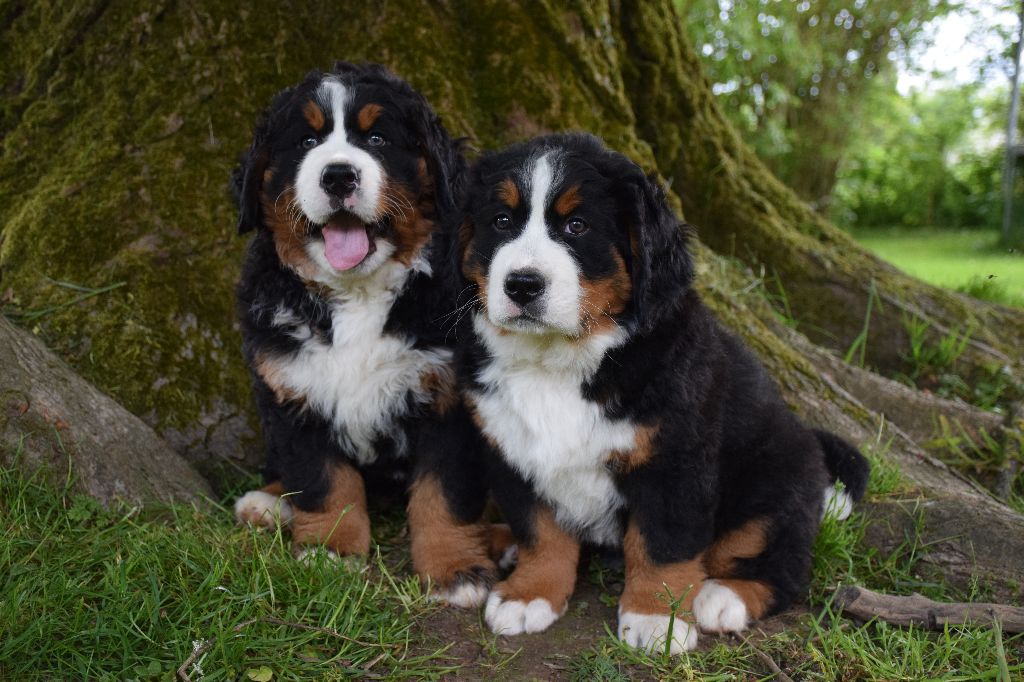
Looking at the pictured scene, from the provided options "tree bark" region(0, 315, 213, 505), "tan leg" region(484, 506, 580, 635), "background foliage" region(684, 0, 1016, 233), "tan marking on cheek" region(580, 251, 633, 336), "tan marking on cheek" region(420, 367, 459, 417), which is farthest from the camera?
"background foliage" region(684, 0, 1016, 233)

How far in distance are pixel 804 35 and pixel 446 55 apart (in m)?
8.13

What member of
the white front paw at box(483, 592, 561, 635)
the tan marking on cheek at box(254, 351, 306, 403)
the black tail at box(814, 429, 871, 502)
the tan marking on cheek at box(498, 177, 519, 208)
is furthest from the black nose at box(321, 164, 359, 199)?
the black tail at box(814, 429, 871, 502)

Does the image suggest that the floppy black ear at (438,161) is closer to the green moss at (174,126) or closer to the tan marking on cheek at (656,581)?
the green moss at (174,126)

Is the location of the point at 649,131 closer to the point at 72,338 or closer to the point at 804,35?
the point at 72,338

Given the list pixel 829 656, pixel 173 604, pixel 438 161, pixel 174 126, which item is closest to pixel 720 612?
pixel 829 656

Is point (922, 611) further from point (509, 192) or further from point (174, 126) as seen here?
point (174, 126)

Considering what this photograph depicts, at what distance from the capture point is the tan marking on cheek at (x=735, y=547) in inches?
110

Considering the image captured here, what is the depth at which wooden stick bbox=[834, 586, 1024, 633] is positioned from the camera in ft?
8.36

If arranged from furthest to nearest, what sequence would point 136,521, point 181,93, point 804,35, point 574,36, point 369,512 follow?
point 804,35 → point 574,36 → point 181,93 → point 369,512 → point 136,521

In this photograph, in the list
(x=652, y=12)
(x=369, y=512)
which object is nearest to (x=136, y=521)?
(x=369, y=512)

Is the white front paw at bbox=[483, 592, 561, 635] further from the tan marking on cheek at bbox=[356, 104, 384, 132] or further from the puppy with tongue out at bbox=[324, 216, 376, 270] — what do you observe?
the tan marking on cheek at bbox=[356, 104, 384, 132]

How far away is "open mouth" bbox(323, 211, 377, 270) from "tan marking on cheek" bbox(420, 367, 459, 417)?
1.49 ft

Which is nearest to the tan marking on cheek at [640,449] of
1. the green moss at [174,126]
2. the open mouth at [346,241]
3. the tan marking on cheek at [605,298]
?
the tan marking on cheek at [605,298]

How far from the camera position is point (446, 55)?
3945 mm
